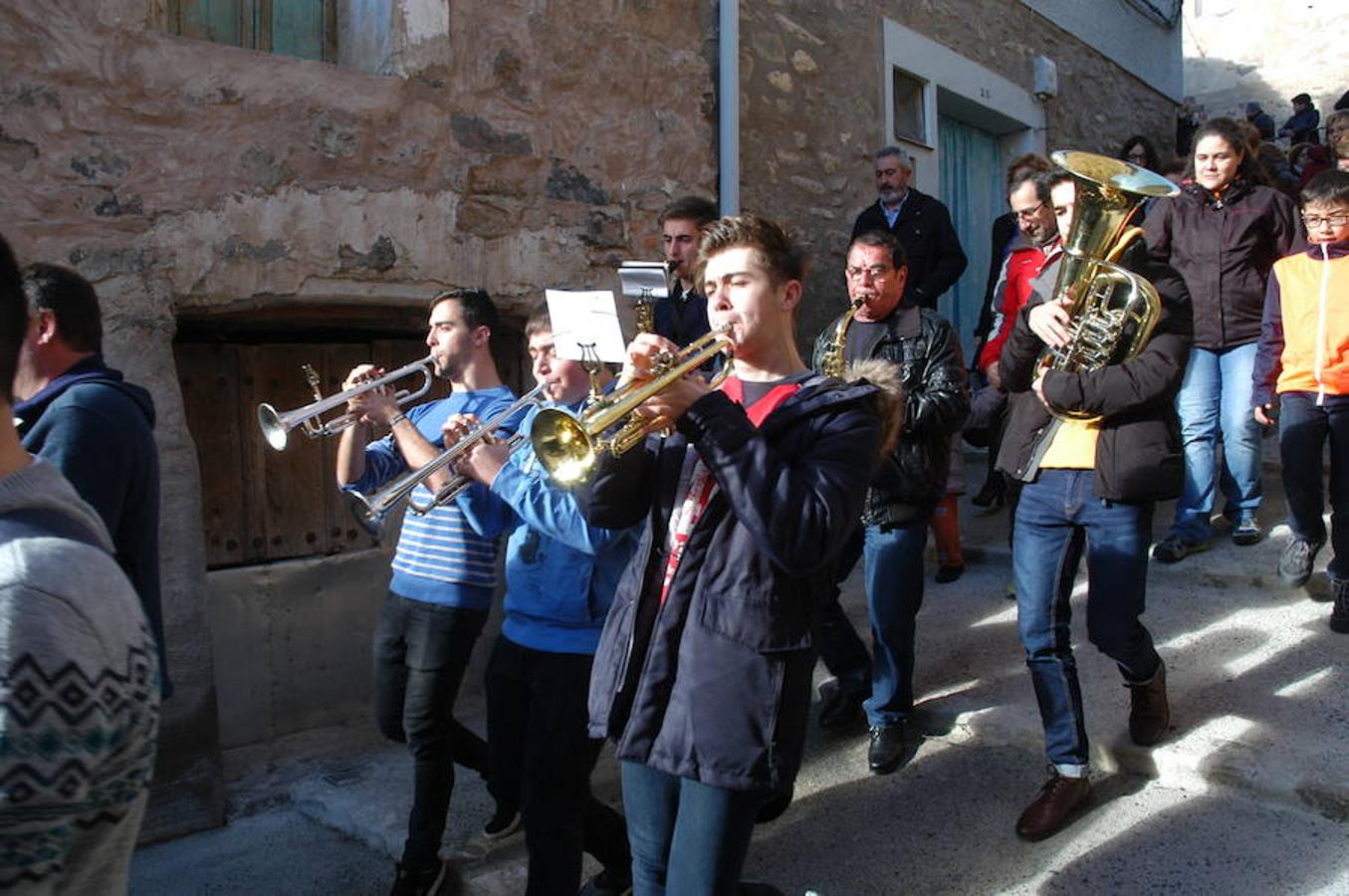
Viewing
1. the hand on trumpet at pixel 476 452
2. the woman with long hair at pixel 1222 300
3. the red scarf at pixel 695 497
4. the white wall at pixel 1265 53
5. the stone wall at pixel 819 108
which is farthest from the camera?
the white wall at pixel 1265 53

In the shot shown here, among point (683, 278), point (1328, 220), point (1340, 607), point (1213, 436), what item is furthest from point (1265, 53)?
point (683, 278)

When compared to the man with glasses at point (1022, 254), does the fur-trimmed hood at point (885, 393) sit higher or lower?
lower

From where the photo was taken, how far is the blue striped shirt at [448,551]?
3051mm

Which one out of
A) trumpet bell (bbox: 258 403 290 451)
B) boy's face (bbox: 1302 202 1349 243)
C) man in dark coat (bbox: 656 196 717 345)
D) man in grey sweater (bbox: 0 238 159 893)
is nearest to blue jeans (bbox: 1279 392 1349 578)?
boy's face (bbox: 1302 202 1349 243)

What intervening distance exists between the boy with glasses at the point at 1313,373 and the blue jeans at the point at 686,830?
316 centimetres

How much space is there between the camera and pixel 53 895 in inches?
43.9

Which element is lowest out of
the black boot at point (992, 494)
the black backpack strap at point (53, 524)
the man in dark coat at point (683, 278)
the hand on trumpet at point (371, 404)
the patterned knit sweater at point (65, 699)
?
the black boot at point (992, 494)

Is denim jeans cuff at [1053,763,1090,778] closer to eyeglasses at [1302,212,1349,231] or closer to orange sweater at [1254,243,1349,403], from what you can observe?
orange sweater at [1254,243,1349,403]

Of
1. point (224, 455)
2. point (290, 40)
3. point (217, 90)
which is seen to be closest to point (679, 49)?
point (290, 40)

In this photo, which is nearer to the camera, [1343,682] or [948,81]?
[1343,682]

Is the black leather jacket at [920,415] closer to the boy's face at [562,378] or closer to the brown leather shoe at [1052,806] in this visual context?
the brown leather shoe at [1052,806]

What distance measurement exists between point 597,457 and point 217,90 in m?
2.59

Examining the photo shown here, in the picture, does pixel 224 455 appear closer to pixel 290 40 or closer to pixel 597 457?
pixel 290 40

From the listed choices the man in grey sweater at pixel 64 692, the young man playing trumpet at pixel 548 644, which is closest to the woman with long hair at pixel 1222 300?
the young man playing trumpet at pixel 548 644
